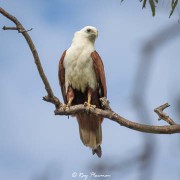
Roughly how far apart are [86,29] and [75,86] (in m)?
1.02

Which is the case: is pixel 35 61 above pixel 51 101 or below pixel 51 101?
above

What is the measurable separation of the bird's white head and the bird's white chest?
1.44 ft

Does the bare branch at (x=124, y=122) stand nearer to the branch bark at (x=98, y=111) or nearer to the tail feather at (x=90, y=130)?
the branch bark at (x=98, y=111)

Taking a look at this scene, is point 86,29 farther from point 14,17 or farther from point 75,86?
point 14,17

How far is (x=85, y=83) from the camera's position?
599 cm

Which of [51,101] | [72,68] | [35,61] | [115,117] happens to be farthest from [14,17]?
[72,68]

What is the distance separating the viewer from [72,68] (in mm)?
6008

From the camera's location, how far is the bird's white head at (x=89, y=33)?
6.42 meters

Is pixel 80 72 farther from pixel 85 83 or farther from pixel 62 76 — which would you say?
pixel 62 76

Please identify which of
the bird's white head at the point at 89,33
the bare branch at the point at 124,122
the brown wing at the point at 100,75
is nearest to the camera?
the bare branch at the point at 124,122

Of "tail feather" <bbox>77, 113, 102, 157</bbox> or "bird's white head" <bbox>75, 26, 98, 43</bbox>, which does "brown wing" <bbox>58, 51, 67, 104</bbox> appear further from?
"bird's white head" <bbox>75, 26, 98, 43</bbox>

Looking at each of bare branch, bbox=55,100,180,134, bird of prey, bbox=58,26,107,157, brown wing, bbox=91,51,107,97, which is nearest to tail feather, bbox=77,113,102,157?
bird of prey, bbox=58,26,107,157

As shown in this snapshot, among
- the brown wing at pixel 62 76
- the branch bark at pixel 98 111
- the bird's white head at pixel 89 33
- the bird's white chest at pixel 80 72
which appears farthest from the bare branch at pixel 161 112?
the bird's white head at pixel 89 33

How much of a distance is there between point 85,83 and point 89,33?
0.90 metres
